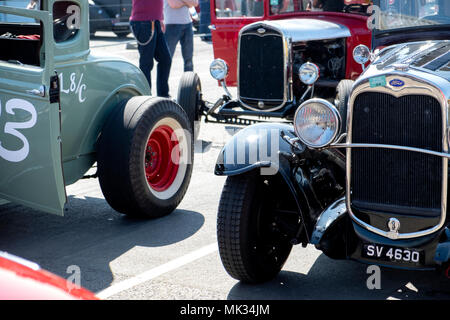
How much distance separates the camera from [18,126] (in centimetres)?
464

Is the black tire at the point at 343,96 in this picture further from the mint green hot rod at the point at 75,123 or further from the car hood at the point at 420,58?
the car hood at the point at 420,58

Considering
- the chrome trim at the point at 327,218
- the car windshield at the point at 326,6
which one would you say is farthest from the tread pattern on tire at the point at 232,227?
the car windshield at the point at 326,6

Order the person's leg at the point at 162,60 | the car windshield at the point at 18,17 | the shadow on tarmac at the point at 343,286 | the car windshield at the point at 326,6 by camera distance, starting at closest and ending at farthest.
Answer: the shadow on tarmac at the point at 343,286 → the car windshield at the point at 18,17 → the car windshield at the point at 326,6 → the person's leg at the point at 162,60

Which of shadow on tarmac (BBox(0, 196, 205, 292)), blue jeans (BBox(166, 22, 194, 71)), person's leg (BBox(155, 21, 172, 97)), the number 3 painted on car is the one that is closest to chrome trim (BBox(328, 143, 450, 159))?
shadow on tarmac (BBox(0, 196, 205, 292))

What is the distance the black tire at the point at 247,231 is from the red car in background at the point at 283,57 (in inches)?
134

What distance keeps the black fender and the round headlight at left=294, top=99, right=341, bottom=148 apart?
22 centimetres

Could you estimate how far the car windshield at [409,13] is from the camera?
17.1 ft

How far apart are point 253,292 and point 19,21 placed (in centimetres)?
286

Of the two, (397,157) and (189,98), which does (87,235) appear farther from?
(189,98)

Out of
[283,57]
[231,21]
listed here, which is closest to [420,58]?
[283,57]

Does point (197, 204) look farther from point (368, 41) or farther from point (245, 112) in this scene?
point (368, 41)

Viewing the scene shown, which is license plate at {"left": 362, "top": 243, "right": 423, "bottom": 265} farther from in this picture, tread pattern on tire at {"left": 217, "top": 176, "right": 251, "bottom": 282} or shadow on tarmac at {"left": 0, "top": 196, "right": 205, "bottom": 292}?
shadow on tarmac at {"left": 0, "top": 196, "right": 205, "bottom": 292}

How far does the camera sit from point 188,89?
8.16 m
